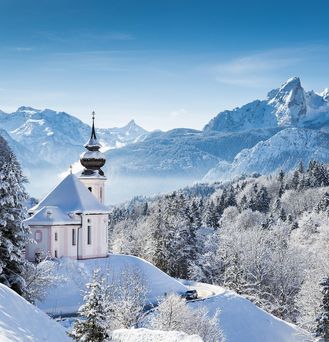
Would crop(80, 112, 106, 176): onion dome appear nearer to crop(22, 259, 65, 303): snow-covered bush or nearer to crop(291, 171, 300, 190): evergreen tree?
crop(22, 259, 65, 303): snow-covered bush

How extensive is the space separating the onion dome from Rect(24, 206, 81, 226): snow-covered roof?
11007 millimetres

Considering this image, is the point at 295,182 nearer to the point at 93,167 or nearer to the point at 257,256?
the point at 257,256

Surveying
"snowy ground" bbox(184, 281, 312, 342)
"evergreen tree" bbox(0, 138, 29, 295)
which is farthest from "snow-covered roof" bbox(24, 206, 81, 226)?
"evergreen tree" bbox(0, 138, 29, 295)

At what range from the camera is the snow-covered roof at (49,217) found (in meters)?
53.1

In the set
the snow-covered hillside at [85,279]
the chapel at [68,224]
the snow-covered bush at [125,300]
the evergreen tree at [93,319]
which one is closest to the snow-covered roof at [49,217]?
the chapel at [68,224]

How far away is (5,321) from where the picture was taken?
72.9 feet

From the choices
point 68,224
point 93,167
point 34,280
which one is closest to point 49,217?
point 68,224

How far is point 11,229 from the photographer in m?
33.8

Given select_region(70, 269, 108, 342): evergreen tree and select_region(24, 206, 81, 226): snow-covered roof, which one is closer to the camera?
select_region(70, 269, 108, 342): evergreen tree

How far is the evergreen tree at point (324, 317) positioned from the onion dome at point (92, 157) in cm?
3145

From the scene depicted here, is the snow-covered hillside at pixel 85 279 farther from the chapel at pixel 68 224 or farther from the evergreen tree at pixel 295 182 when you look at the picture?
the evergreen tree at pixel 295 182

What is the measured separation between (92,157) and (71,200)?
943 cm

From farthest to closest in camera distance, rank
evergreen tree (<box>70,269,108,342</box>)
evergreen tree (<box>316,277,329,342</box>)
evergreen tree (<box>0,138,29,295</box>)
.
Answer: evergreen tree (<box>316,277,329,342</box>), evergreen tree (<box>0,138,29,295</box>), evergreen tree (<box>70,269,108,342</box>)

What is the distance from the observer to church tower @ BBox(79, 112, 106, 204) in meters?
64.7
